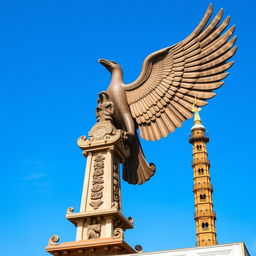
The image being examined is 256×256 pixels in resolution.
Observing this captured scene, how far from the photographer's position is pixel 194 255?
31.6 feet

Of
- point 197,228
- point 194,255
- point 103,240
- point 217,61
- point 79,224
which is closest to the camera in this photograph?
point 194,255

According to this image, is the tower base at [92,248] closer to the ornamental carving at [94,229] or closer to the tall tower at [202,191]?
the ornamental carving at [94,229]

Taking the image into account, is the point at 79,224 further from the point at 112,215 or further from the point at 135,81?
the point at 135,81

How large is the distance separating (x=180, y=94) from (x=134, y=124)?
1.93 m

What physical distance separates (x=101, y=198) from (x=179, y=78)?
4.86 metres

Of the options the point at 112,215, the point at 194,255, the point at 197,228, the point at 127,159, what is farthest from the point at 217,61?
the point at 197,228

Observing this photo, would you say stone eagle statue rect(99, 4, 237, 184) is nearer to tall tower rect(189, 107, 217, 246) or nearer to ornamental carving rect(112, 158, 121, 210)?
ornamental carving rect(112, 158, 121, 210)

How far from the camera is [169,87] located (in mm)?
14789

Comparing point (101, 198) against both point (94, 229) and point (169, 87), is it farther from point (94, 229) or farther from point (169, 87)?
point (169, 87)

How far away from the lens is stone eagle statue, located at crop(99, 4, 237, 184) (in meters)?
14.2

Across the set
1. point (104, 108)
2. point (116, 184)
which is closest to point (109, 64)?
point (104, 108)

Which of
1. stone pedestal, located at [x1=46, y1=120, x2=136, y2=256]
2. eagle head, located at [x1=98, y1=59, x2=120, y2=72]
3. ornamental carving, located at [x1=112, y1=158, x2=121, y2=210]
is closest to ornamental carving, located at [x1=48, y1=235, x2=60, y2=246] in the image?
stone pedestal, located at [x1=46, y1=120, x2=136, y2=256]

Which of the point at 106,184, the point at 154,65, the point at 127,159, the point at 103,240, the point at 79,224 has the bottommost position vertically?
the point at 103,240

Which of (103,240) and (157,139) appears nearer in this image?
(103,240)
